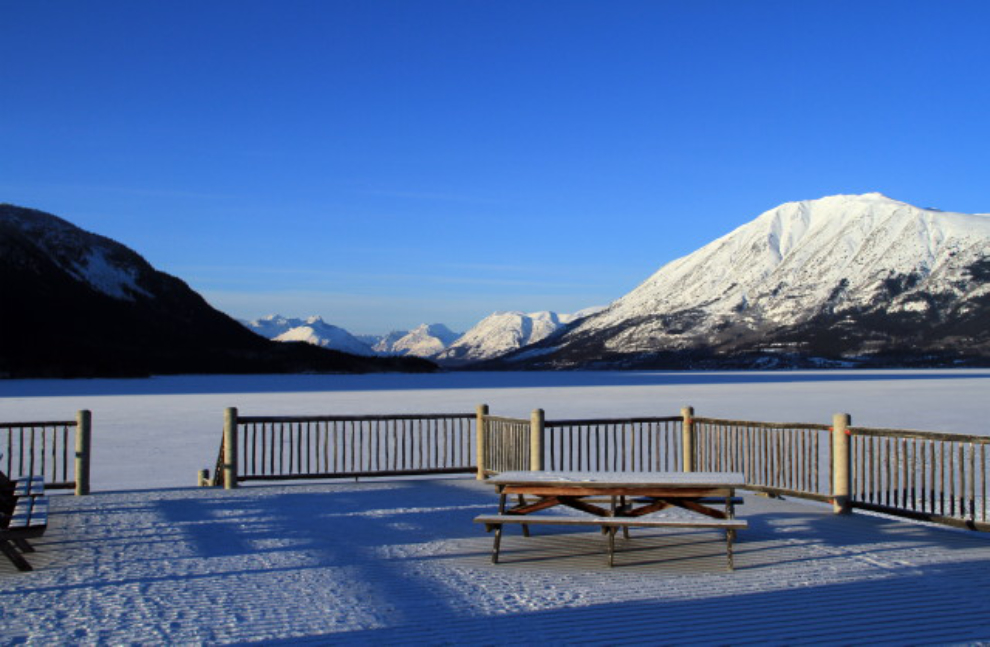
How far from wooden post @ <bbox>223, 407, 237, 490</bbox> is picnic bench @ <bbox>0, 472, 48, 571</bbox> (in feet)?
12.6

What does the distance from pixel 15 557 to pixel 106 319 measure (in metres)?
177

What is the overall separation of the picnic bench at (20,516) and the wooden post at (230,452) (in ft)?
12.6

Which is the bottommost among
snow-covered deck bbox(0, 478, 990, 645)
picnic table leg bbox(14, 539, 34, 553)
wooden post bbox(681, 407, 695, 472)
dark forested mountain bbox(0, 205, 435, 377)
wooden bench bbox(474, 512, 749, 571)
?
snow-covered deck bbox(0, 478, 990, 645)

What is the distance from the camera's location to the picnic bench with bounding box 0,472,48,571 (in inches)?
303

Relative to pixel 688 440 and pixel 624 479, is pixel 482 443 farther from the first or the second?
pixel 624 479

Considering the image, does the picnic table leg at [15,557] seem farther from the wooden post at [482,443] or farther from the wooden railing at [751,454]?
the wooden railing at [751,454]

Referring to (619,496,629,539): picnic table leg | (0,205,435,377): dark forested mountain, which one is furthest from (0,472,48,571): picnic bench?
(0,205,435,377): dark forested mountain

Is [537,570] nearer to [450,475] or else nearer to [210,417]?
[450,475]

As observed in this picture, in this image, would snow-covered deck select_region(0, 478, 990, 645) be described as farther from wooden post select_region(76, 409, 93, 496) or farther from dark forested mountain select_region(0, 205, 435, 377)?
dark forested mountain select_region(0, 205, 435, 377)

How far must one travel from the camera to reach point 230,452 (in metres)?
13.9

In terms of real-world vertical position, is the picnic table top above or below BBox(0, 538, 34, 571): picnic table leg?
above

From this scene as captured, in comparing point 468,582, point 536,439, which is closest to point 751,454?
point 536,439

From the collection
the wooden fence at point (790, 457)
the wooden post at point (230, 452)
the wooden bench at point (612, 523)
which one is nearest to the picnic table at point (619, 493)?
the wooden bench at point (612, 523)

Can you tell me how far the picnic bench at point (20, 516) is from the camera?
25.2ft
